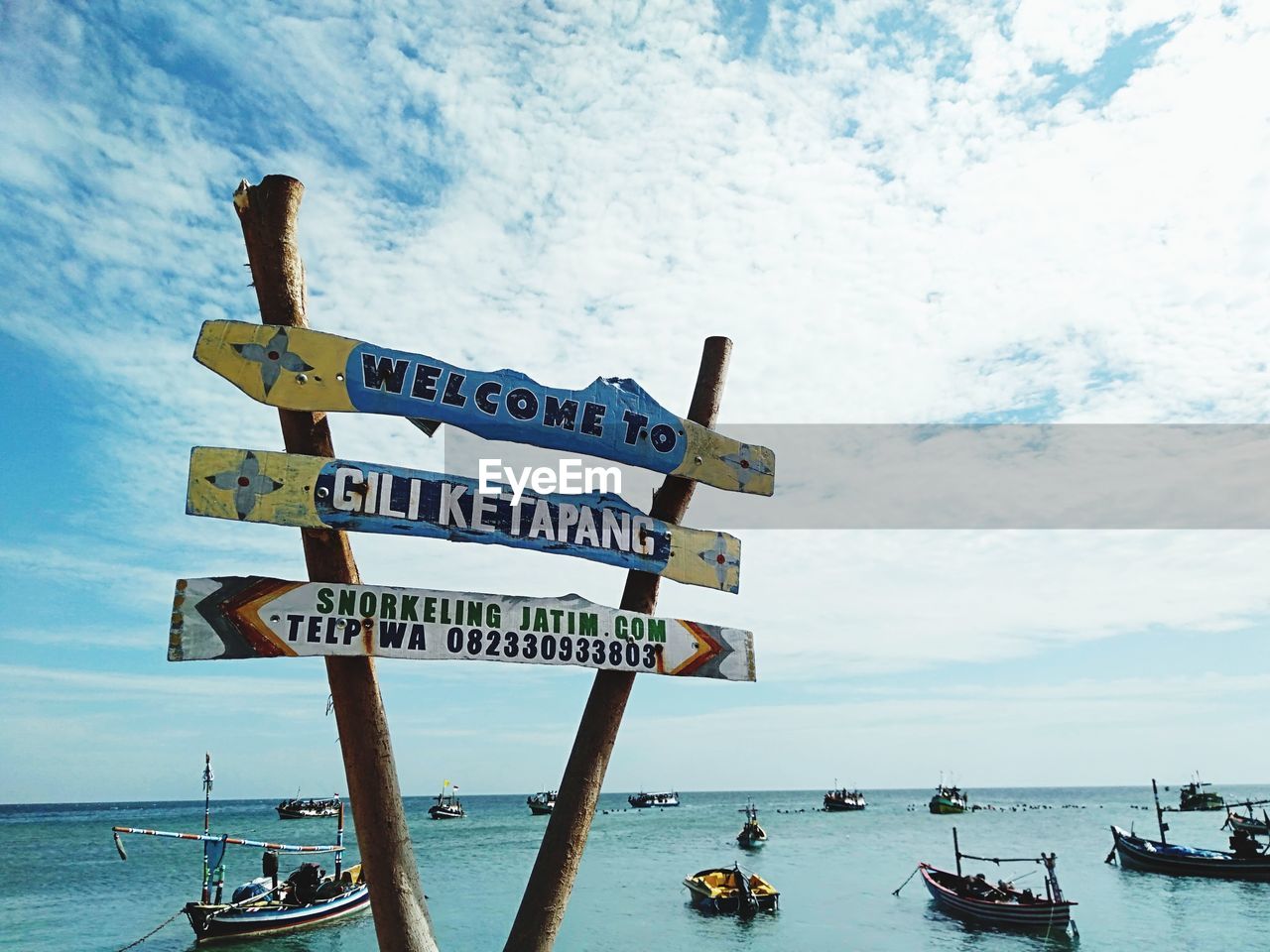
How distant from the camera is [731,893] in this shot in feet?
104

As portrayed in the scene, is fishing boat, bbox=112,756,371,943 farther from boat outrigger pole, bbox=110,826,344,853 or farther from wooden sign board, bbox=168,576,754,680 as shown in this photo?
wooden sign board, bbox=168,576,754,680

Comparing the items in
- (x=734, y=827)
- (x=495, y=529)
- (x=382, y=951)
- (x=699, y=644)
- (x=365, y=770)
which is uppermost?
(x=495, y=529)

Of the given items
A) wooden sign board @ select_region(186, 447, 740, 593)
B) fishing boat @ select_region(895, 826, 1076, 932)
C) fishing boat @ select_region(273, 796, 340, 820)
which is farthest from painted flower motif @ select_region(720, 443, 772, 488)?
fishing boat @ select_region(273, 796, 340, 820)

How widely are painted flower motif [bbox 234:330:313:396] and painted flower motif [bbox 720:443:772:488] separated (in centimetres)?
237

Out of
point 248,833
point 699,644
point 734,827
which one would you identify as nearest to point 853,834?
point 734,827

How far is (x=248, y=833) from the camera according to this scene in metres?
96.4

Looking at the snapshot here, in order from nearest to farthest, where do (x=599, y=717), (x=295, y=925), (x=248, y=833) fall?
(x=599, y=717)
(x=295, y=925)
(x=248, y=833)

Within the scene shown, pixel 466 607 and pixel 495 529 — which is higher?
pixel 495 529

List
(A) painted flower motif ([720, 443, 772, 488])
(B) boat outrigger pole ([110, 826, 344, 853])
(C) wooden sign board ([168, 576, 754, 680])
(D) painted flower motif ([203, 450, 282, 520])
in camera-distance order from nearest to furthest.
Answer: (C) wooden sign board ([168, 576, 754, 680])
(D) painted flower motif ([203, 450, 282, 520])
(A) painted flower motif ([720, 443, 772, 488])
(B) boat outrigger pole ([110, 826, 344, 853])

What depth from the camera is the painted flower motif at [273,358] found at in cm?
412

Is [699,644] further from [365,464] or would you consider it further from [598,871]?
[598,871]

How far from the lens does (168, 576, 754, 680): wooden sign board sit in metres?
3.82

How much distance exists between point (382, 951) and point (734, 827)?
100704mm

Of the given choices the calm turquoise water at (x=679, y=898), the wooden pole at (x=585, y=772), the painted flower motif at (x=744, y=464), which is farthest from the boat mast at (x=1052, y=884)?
the wooden pole at (x=585, y=772)
